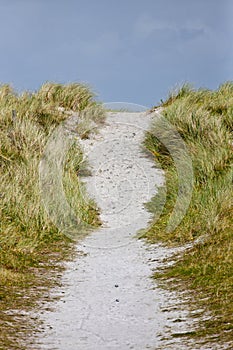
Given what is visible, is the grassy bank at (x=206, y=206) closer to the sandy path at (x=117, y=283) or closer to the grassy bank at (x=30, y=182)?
the sandy path at (x=117, y=283)

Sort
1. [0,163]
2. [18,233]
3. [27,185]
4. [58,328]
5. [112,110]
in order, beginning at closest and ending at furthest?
[58,328]
[18,233]
[27,185]
[0,163]
[112,110]

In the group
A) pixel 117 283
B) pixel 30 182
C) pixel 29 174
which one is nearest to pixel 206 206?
pixel 117 283

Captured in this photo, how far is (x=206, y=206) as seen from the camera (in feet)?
37.0

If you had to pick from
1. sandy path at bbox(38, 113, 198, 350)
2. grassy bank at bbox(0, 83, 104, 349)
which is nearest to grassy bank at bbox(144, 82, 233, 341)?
sandy path at bbox(38, 113, 198, 350)

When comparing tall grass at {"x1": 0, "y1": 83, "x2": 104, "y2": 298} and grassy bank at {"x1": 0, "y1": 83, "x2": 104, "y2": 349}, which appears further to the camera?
tall grass at {"x1": 0, "y1": 83, "x2": 104, "y2": 298}

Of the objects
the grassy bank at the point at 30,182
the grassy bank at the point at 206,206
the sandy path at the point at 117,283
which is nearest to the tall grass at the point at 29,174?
the grassy bank at the point at 30,182

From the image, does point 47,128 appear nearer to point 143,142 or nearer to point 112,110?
point 143,142

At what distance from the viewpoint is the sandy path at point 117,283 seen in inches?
237

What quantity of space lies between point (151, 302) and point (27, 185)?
5622 millimetres

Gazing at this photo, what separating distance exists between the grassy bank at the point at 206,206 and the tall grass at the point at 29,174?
Result: 75.9 inches

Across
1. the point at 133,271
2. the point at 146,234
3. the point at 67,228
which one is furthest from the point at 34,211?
the point at 133,271

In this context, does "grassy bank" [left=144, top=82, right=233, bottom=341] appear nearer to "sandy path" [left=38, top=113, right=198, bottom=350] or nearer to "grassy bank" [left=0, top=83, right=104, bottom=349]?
"sandy path" [left=38, top=113, right=198, bottom=350]

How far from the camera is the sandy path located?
6.01m

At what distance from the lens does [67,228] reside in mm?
11414
